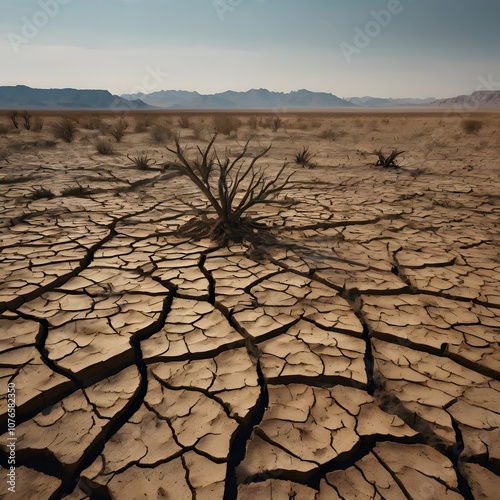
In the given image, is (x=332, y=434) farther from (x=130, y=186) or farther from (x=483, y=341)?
(x=130, y=186)

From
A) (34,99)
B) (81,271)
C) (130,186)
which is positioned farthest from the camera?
(34,99)

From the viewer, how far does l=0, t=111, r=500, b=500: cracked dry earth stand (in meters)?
1.20

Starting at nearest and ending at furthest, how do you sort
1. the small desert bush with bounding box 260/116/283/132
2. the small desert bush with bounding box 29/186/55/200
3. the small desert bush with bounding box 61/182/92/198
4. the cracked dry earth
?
the cracked dry earth < the small desert bush with bounding box 29/186/55/200 < the small desert bush with bounding box 61/182/92/198 < the small desert bush with bounding box 260/116/283/132

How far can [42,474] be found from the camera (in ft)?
3.89

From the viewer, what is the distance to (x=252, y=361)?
1.70 meters

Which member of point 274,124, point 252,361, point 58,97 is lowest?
point 58,97

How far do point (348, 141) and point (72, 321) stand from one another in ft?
33.5

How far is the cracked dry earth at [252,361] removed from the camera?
120cm

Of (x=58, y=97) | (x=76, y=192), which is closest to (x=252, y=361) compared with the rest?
(x=76, y=192)

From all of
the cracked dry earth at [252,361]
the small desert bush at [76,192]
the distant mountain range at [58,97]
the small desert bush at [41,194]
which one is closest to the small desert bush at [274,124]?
the small desert bush at [76,192]

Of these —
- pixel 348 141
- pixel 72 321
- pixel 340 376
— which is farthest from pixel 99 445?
pixel 348 141

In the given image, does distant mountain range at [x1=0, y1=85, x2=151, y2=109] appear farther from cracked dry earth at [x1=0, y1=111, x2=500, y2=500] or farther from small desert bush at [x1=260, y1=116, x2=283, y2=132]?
cracked dry earth at [x1=0, y1=111, x2=500, y2=500]

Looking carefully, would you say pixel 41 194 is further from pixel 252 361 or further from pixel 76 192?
pixel 252 361

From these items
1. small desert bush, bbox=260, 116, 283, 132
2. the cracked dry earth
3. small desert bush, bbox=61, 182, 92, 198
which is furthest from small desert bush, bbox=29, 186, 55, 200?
small desert bush, bbox=260, 116, 283, 132
